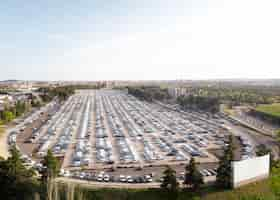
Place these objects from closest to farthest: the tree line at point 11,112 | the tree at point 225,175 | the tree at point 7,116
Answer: the tree at point 225,175 < the tree at point 7,116 < the tree line at point 11,112

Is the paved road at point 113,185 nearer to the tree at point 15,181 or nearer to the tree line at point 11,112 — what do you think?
the tree at point 15,181

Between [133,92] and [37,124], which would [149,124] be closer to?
[37,124]

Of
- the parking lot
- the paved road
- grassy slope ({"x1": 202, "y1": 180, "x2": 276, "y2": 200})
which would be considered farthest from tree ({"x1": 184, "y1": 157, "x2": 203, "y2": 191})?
the parking lot

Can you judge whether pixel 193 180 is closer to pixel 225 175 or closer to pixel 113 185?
pixel 225 175

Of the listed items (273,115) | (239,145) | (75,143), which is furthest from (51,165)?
(273,115)

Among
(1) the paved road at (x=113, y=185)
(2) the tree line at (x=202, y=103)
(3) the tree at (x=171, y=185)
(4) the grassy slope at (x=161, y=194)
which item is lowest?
(1) the paved road at (x=113, y=185)

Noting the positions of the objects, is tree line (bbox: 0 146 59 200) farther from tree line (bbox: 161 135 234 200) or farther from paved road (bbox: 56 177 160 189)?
tree line (bbox: 161 135 234 200)

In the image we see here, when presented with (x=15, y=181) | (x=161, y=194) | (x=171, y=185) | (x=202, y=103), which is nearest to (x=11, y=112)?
(x=15, y=181)

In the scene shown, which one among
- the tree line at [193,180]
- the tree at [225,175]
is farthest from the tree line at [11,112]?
the tree at [225,175]

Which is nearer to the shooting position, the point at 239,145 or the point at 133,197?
the point at 133,197

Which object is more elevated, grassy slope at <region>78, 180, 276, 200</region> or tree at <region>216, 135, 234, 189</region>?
tree at <region>216, 135, 234, 189</region>

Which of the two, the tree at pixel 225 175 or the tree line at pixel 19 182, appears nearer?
the tree line at pixel 19 182
